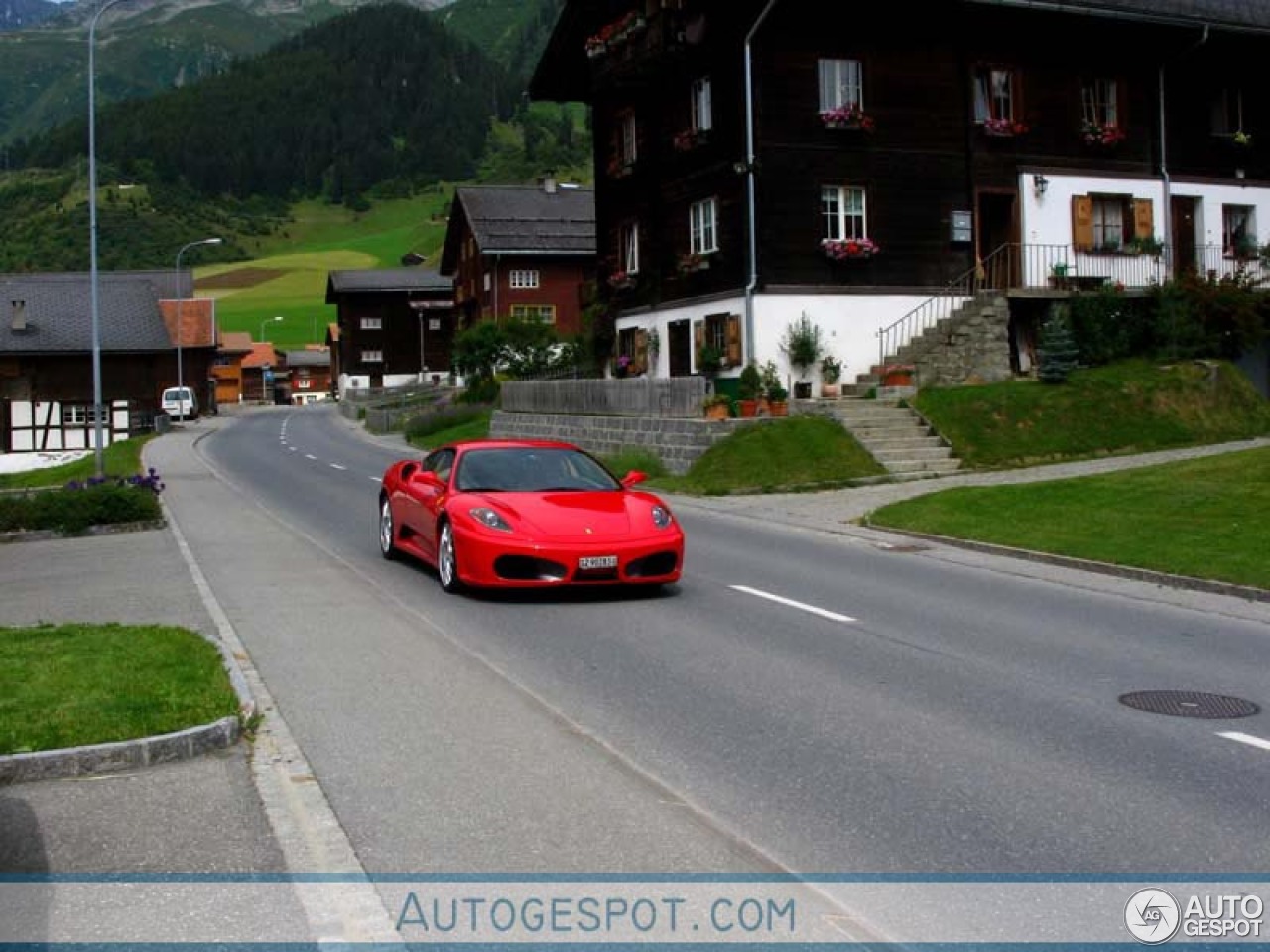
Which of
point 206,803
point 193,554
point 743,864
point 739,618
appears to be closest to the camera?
point 743,864

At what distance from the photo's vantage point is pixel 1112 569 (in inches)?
563

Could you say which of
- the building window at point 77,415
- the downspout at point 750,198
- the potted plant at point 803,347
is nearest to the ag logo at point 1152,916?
the potted plant at point 803,347

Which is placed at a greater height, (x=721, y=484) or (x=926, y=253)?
(x=926, y=253)

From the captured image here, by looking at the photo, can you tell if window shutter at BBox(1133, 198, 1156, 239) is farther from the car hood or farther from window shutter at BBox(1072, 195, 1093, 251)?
the car hood

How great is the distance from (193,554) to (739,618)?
27.5ft

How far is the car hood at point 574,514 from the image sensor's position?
40.0 feet

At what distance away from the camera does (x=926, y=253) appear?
31.8m

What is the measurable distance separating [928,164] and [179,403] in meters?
52.5

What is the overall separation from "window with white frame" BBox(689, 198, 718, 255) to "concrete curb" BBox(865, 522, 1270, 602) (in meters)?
15.8

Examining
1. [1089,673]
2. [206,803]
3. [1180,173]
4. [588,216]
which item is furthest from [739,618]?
[588,216]

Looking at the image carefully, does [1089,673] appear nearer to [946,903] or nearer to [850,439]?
[946,903]

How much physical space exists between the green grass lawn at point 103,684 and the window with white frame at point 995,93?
26.9 meters

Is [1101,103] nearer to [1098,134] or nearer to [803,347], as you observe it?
[1098,134]

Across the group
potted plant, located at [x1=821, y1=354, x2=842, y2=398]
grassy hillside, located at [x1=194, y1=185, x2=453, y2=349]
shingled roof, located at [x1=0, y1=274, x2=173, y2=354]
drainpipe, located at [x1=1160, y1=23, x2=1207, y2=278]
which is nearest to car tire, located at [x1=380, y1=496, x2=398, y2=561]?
potted plant, located at [x1=821, y1=354, x2=842, y2=398]
